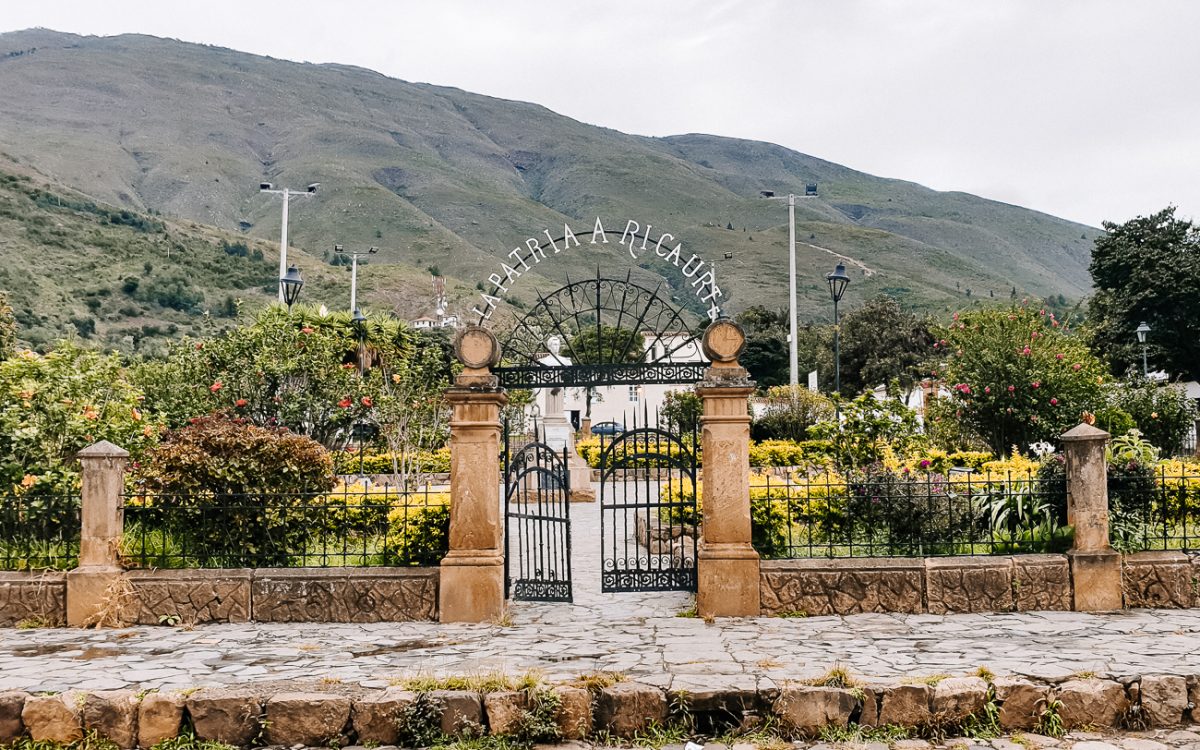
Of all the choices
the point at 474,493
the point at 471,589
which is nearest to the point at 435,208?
the point at 474,493

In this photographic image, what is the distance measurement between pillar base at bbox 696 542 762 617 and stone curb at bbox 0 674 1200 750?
2872 millimetres

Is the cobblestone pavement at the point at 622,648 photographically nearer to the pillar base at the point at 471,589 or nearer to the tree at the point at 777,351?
the pillar base at the point at 471,589

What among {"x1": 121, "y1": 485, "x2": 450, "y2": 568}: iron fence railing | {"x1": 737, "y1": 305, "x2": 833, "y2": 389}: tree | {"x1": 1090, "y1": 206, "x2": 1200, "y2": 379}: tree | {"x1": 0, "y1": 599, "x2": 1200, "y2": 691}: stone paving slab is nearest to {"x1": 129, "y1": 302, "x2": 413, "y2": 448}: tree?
{"x1": 121, "y1": 485, "x2": 450, "y2": 568}: iron fence railing

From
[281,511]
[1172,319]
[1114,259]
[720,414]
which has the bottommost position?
[281,511]

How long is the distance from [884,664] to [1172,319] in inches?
1532

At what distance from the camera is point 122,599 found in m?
9.08

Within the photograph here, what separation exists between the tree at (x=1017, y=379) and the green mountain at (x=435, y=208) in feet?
157

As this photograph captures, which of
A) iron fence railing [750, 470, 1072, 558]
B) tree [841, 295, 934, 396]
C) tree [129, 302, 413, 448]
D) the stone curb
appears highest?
tree [841, 295, 934, 396]

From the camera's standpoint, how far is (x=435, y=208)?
439ft

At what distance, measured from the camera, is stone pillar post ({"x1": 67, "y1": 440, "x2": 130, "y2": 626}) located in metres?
9.02

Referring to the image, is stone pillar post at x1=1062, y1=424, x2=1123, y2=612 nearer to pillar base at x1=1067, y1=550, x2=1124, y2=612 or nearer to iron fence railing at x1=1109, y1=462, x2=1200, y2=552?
pillar base at x1=1067, y1=550, x2=1124, y2=612

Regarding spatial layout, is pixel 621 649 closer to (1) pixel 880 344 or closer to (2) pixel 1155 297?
(2) pixel 1155 297

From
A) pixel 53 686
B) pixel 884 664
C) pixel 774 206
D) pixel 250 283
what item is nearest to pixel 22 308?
pixel 250 283

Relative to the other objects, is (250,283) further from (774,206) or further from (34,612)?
(774,206)
